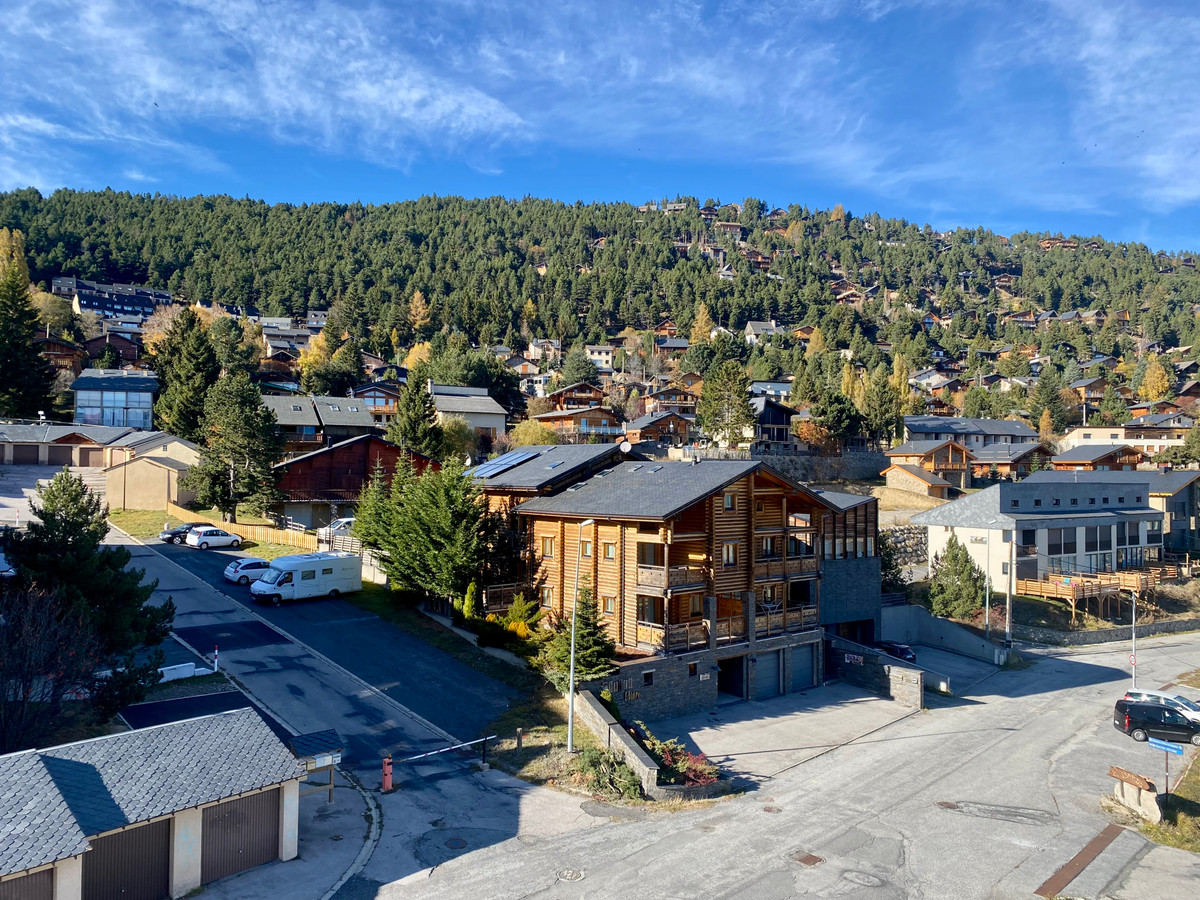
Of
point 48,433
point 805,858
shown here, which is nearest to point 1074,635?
point 805,858

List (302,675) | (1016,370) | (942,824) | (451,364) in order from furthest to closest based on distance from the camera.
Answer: (1016,370) → (451,364) → (302,675) → (942,824)

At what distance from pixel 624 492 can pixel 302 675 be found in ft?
47.8

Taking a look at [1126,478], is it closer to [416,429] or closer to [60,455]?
[416,429]

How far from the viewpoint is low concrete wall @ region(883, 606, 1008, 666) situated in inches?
1708

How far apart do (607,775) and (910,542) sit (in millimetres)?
46224

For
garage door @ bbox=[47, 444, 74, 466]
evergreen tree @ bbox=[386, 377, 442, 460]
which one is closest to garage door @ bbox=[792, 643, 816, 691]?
evergreen tree @ bbox=[386, 377, 442, 460]

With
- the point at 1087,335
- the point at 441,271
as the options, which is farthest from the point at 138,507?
the point at 1087,335

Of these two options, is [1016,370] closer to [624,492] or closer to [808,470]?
[808,470]

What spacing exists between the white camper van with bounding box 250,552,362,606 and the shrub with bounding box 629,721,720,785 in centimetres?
2045

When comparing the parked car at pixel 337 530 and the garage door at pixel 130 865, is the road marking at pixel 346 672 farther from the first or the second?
the garage door at pixel 130 865

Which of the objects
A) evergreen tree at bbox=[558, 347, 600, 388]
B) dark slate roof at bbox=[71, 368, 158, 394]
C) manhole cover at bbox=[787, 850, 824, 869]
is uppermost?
evergreen tree at bbox=[558, 347, 600, 388]

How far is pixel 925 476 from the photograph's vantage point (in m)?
78.9

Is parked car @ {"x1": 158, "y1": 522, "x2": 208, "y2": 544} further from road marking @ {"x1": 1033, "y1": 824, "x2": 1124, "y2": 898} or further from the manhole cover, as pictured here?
road marking @ {"x1": 1033, "y1": 824, "x2": 1124, "y2": 898}

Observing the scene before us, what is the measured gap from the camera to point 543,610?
3288cm
